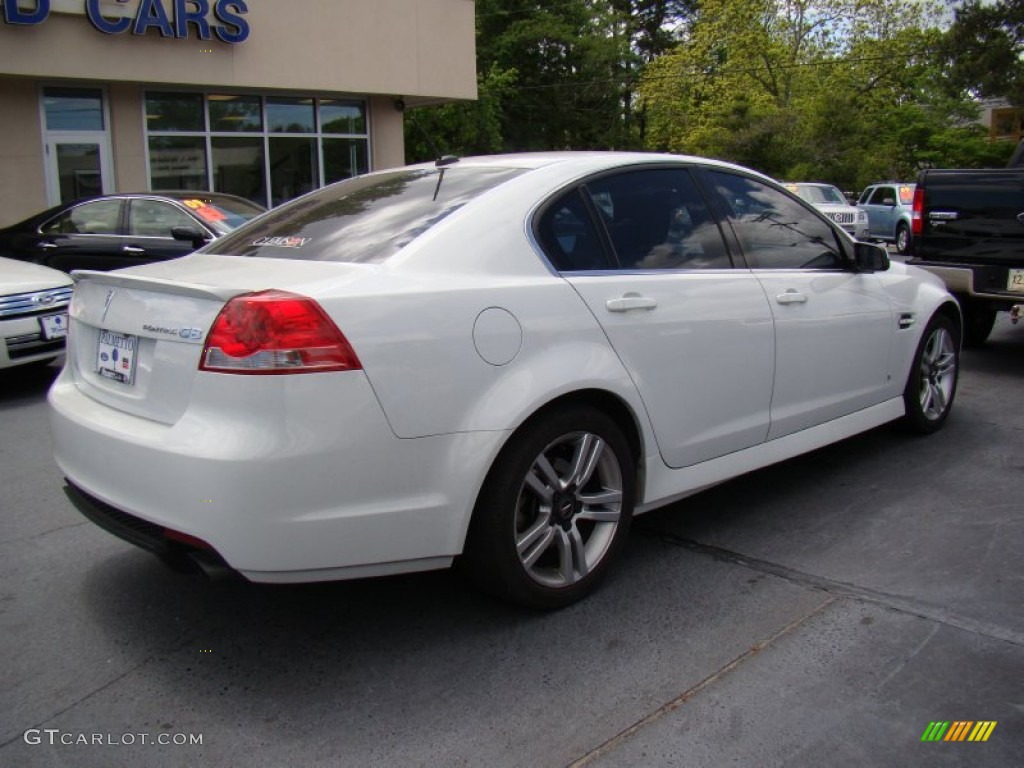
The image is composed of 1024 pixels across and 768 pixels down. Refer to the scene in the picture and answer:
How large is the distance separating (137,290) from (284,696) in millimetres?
1460

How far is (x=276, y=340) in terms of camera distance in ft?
9.20

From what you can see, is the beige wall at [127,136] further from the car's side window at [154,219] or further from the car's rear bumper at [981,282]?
the car's rear bumper at [981,282]

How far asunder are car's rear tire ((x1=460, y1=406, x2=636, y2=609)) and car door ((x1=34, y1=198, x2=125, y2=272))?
7.99 m

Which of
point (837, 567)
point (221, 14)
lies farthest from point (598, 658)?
point (221, 14)

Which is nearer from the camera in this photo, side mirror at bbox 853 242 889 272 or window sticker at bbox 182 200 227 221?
side mirror at bbox 853 242 889 272

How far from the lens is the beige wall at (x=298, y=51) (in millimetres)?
14922

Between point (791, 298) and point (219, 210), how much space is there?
7.46 m

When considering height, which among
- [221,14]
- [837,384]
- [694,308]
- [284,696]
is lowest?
[284,696]

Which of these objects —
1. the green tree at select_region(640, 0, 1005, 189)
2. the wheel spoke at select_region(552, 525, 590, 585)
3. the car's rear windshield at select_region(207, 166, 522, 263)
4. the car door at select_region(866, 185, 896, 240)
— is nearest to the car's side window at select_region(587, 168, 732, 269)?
the car's rear windshield at select_region(207, 166, 522, 263)

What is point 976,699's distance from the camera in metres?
Answer: 2.89

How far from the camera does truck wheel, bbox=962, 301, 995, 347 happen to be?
8664 mm

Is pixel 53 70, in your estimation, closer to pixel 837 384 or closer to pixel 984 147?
pixel 837 384

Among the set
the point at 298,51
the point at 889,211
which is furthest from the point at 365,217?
the point at 889,211

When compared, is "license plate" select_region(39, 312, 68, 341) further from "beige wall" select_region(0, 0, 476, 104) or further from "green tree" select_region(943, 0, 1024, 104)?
"green tree" select_region(943, 0, 1024, 104)
